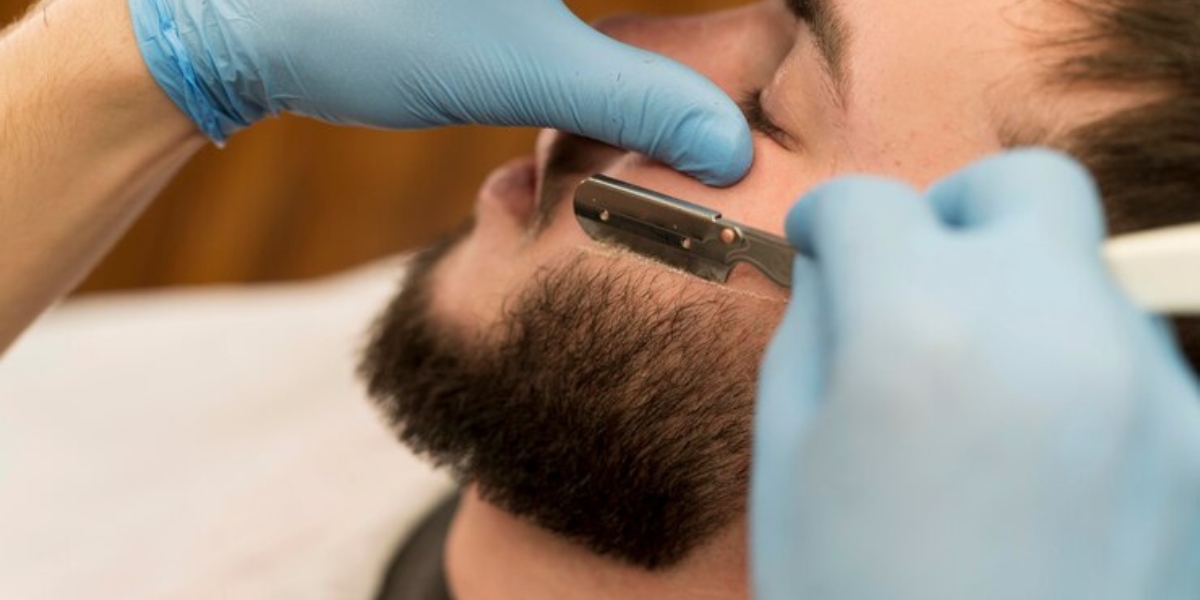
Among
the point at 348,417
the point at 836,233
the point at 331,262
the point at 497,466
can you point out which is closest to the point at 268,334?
the point at 348,417

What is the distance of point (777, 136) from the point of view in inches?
34.7

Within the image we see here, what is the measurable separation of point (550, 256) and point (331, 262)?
1.17 metres

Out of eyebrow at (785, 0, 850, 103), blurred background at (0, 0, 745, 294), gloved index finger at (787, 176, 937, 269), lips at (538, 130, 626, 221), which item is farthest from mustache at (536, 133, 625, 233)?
blurred background at (0, 0, 745, 294)

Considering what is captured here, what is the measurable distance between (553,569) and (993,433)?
0.47 meters

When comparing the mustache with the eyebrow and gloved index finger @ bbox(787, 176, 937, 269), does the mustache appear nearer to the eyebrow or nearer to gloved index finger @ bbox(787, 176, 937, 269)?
the eyebrow

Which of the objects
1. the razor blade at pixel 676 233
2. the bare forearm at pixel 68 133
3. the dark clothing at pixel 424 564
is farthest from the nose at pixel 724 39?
the dark clothing at pixel 424 564

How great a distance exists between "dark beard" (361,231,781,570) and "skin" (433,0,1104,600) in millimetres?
20

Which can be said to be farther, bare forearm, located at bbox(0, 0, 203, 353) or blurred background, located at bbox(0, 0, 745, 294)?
blurred background, located at bbox(0, 0, 745, 294)

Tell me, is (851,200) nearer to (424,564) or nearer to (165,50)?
(165,50)

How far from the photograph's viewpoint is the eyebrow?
2.75 feet

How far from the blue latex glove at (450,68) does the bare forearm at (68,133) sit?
37 mm

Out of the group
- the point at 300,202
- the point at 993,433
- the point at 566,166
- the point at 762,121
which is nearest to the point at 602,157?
the point at 566,166

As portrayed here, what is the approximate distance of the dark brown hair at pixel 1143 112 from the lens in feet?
2.47

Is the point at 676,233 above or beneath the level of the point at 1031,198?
beneath
